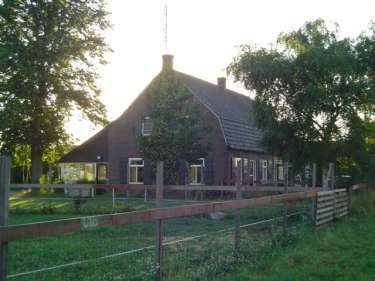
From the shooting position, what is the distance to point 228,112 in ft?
116

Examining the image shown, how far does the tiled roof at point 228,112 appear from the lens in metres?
32.4

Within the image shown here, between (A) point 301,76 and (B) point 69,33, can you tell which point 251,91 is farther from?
(B) point 69,33

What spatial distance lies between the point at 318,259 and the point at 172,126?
705 inches

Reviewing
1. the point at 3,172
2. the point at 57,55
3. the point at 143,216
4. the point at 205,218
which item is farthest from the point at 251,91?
the point at 57,55

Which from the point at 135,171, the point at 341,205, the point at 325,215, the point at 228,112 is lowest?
the point at 325,215

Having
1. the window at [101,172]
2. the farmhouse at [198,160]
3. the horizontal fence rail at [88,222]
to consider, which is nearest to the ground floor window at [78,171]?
the farmhouse at [198,160]

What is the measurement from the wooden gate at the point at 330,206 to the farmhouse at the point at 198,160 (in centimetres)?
1411

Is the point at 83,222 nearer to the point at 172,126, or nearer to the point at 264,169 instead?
the point at 172,126

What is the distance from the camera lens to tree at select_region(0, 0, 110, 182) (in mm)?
30500

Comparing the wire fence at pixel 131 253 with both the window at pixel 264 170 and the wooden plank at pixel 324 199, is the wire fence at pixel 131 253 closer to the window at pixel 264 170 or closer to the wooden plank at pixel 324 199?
the wooden plank at pixel 324 199

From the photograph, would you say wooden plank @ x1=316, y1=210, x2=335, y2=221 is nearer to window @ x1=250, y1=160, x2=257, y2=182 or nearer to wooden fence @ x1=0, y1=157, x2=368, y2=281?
wooden fence @ x1=0, y1=157, x2=368, y2=281

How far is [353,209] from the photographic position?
1805 cm

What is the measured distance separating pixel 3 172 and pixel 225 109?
3128 cm

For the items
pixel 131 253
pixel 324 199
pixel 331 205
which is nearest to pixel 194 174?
pixel 331 205
